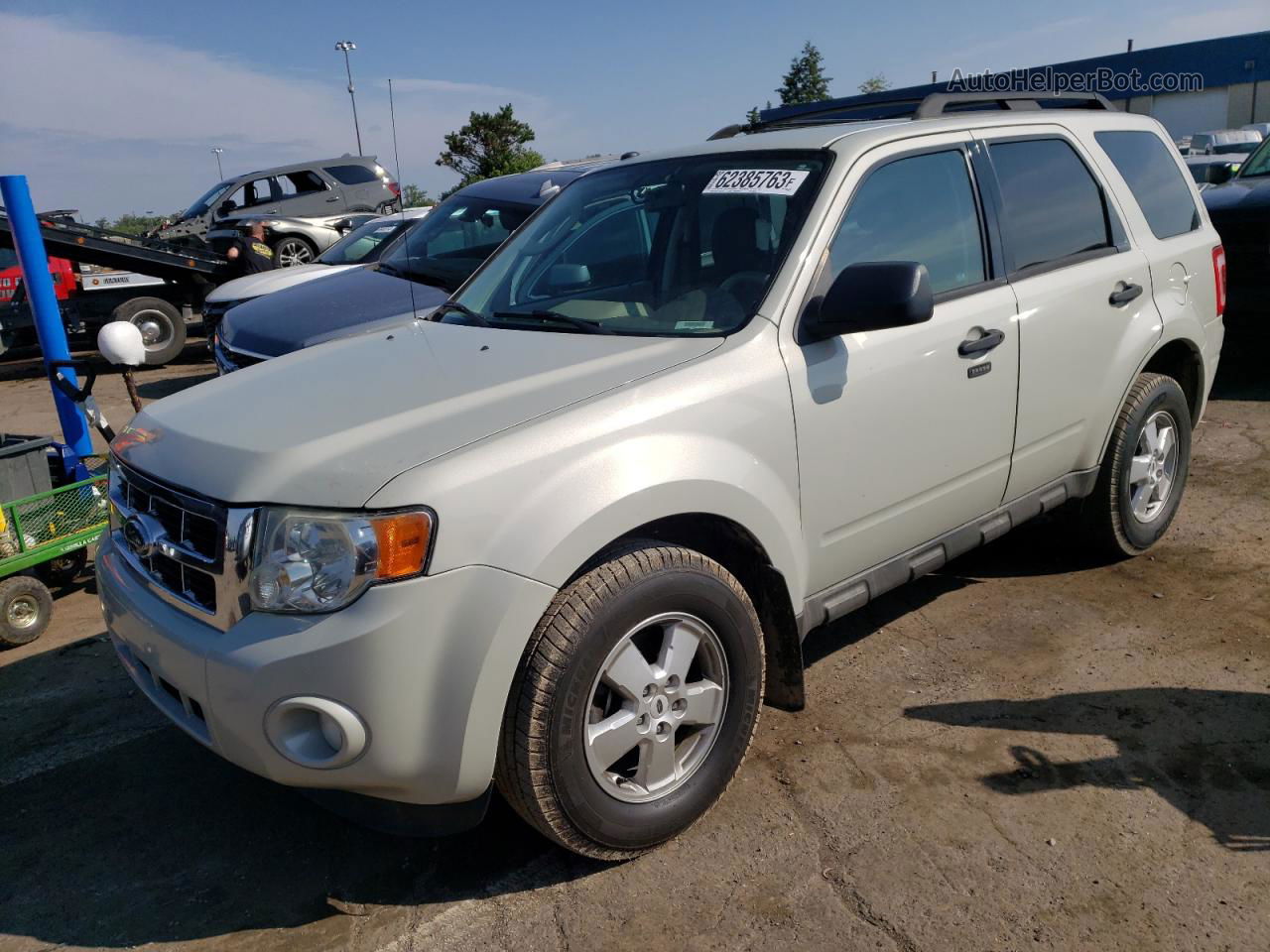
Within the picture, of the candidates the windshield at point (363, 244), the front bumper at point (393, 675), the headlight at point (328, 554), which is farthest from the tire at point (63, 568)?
the windshield at point (363, 244)

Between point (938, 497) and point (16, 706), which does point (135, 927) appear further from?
point (938, 497)

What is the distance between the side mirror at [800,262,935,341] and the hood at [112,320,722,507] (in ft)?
1.17

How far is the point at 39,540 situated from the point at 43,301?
5.35 feet

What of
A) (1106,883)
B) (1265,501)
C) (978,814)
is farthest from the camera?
(1265,501)

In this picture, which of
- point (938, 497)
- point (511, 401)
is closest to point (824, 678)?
point (938, 497)

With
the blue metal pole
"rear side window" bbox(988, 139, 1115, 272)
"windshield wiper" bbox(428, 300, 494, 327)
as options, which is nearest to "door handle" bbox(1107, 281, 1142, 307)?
"rear side window" bbox(988, 139, 1115, 272)

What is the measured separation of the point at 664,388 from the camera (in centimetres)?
272

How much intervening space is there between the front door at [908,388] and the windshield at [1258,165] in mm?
6523

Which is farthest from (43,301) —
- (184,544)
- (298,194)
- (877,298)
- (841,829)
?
(298,194)

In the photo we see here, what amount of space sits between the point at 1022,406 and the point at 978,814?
1473 mm

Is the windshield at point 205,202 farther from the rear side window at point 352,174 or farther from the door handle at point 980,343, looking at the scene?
the door handle at point 980,343

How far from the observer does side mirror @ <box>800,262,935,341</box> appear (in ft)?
9.30

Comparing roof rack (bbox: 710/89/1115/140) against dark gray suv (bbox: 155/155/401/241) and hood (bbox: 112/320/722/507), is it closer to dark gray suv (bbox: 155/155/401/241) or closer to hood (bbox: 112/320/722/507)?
hood (bbox: 112/320/722/507)

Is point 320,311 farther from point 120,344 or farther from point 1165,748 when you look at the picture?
point 1165,748
